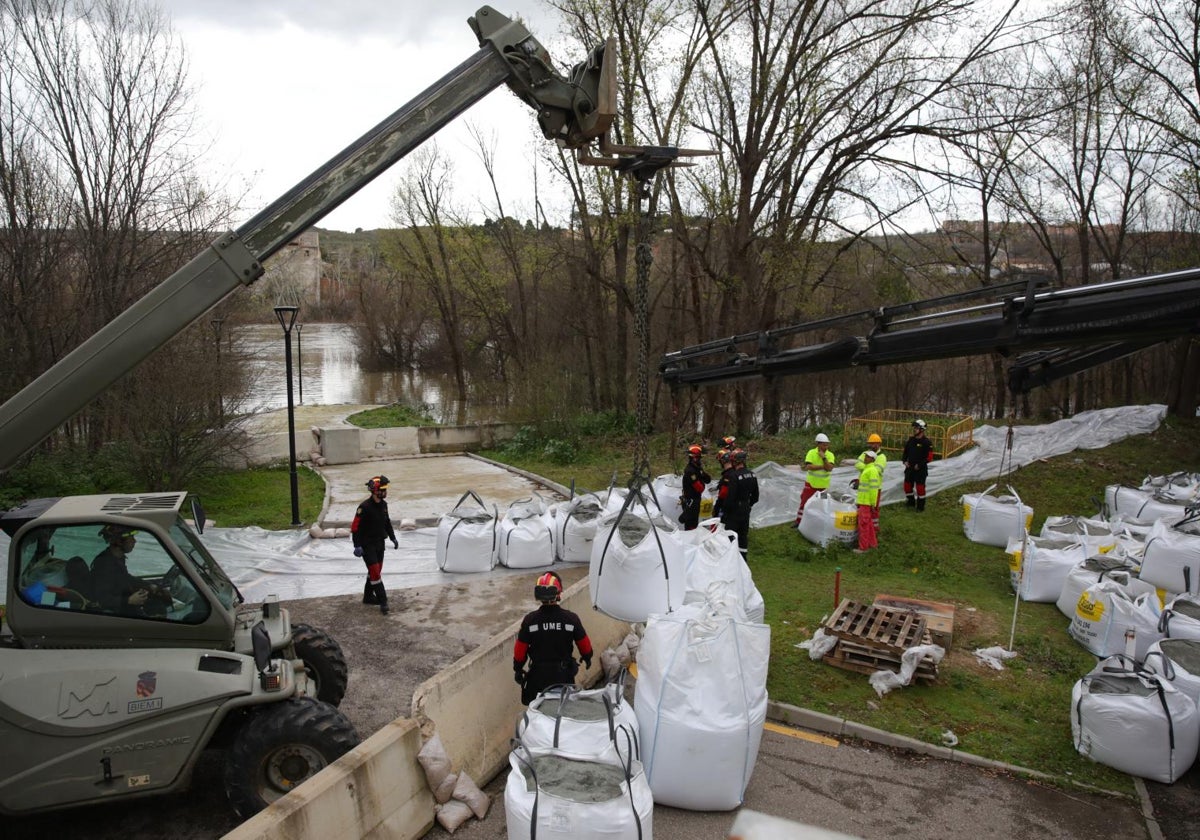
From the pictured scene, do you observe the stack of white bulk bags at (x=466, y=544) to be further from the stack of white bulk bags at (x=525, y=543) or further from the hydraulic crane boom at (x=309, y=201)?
the hydraulic crane boom at (x=309, y=201)

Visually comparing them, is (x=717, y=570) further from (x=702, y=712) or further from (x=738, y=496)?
(x=738, y=496)

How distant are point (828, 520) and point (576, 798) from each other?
26.3ft

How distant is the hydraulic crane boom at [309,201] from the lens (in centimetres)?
454

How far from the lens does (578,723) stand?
458 cm

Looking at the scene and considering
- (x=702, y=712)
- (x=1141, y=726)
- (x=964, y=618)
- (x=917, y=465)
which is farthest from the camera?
(x=917, y=465)

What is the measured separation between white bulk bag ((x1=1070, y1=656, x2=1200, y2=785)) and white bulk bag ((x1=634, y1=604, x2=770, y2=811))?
8.40 feet

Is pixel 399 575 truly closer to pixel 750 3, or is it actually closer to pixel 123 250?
pixel 123 250

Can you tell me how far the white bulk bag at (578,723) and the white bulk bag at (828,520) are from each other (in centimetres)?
696

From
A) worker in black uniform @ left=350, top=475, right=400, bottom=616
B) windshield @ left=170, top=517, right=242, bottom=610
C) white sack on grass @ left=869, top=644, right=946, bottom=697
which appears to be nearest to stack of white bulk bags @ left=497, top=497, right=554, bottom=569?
worker in black uniform @ left=350, top=475, right=400, bottom=616

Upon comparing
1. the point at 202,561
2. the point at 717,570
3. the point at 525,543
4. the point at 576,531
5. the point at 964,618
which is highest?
the point at 202,561

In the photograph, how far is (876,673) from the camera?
6914 mm

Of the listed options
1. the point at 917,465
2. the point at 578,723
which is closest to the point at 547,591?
the point at 578,723

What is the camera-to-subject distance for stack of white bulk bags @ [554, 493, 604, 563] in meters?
10.8

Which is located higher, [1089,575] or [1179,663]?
[1089,575]
